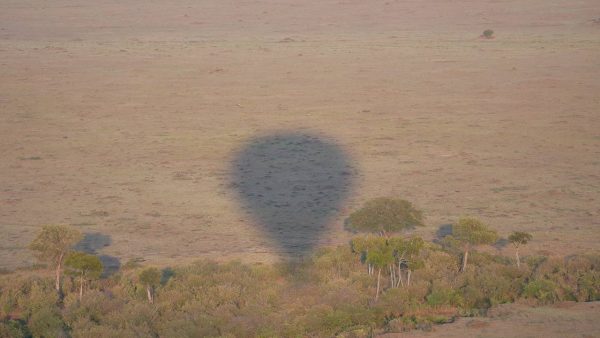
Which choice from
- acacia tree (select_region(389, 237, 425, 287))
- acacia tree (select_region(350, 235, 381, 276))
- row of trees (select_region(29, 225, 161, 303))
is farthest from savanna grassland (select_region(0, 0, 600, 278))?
acacia tree (select_region(389, 237, 425, 287))

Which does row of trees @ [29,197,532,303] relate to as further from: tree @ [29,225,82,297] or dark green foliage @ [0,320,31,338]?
dark green foliage @ [0,320,31,338]

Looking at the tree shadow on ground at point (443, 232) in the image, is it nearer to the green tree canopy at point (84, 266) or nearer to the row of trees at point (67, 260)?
the row of trees at point (67, 260)

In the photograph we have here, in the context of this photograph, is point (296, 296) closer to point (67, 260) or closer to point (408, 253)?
point (408, 253)

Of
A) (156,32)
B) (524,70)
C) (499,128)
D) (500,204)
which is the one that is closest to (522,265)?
(500,204)

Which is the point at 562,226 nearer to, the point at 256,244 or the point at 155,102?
the point at 256,244

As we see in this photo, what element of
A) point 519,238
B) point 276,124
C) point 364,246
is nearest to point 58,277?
point 364,246

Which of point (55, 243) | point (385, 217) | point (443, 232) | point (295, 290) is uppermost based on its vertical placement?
point (55, 243)
